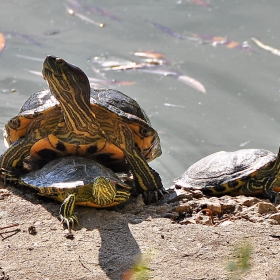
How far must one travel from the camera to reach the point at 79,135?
4.23 metres

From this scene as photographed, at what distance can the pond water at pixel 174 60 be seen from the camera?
6.12 metres

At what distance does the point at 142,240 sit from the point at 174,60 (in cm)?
427

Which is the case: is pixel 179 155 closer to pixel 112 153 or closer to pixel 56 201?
pixel 112 153

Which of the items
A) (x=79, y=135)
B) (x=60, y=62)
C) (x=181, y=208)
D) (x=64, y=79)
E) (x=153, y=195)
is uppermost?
(x=60, y=62)

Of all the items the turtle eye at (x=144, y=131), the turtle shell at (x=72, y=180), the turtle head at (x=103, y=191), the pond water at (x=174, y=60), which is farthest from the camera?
the pond water at (x=174, y=60)

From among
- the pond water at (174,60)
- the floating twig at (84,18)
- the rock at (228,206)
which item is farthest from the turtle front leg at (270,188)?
the floating twig at (84,18)

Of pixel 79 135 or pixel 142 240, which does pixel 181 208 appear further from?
pixel 79 135

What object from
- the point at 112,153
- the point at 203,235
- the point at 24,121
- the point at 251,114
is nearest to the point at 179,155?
the point at 251,114

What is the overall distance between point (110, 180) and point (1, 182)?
3.11 feet

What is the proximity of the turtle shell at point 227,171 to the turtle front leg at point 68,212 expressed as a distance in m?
1.08

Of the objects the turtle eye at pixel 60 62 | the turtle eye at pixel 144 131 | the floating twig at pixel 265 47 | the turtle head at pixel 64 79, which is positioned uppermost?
the turtle eye at pixel 60 62

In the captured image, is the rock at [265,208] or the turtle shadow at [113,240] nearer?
the turtle shadow at [113,240]

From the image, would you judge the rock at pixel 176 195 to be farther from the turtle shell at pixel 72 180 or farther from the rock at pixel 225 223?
the rock at pixel 225 223

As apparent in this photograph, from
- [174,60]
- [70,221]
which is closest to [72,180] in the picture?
[70,221]
